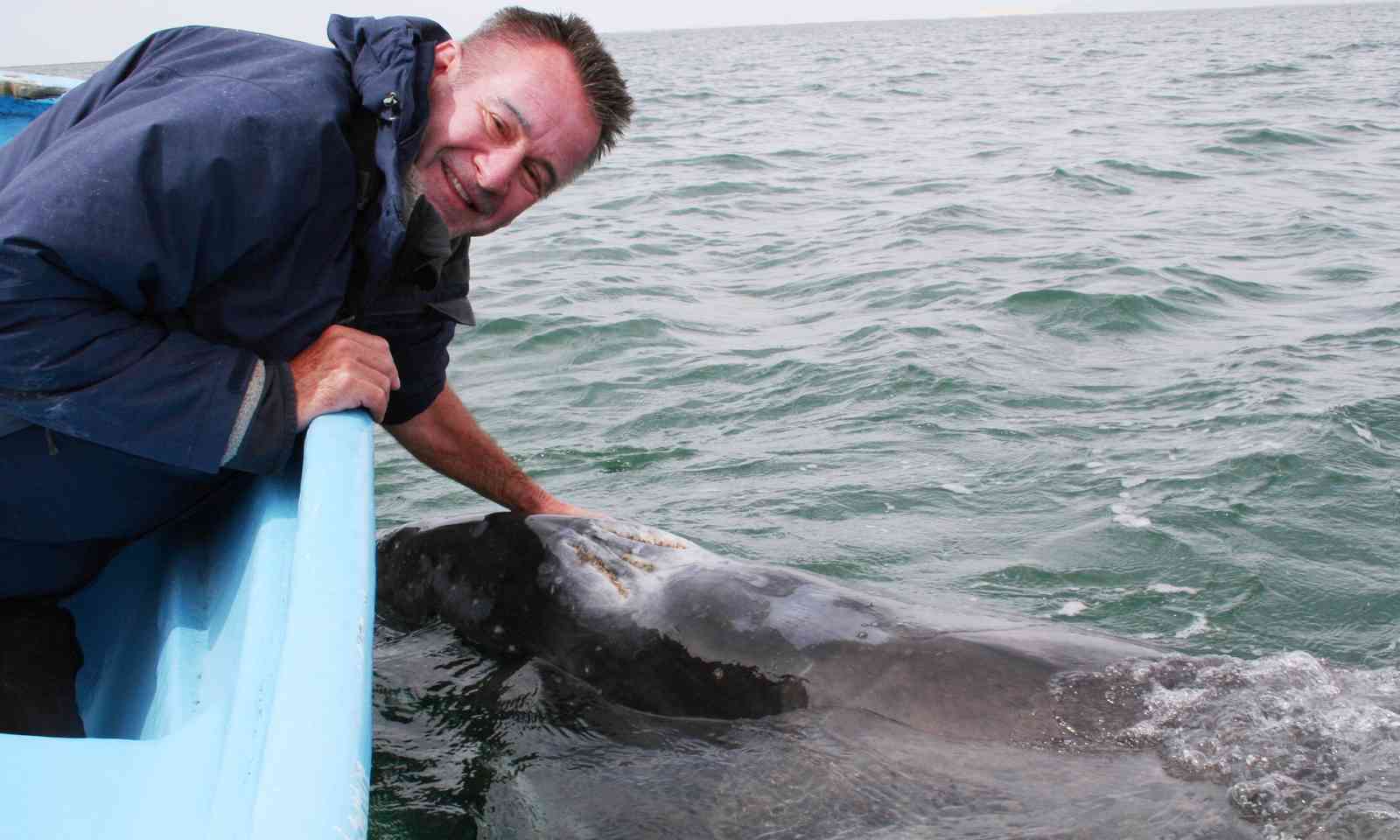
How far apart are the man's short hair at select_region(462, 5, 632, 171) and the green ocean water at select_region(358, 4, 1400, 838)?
179 centimetres

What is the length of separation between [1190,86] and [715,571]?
24.7 m

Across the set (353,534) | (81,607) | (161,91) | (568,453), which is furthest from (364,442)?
(568,453)

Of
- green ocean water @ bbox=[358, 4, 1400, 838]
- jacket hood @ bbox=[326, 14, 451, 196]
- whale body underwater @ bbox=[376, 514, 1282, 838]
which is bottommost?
green ocean water @ bbox=[358, 4, 1400, 838]

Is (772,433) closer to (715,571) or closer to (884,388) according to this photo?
(884,388)

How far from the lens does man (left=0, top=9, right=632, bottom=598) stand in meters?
2.59

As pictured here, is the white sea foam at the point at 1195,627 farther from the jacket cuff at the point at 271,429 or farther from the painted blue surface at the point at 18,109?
the painted blue surface at the point at 18,109

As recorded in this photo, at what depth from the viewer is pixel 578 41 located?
325cm

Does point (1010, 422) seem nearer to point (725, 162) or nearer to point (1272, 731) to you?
point (1272, 731)

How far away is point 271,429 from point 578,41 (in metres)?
1.19

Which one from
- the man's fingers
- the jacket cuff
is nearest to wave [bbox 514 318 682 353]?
the man's fingers

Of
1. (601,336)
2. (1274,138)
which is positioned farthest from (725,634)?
(1274,138)

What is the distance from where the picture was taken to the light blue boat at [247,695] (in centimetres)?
204

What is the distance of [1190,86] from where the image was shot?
25672 millimetres

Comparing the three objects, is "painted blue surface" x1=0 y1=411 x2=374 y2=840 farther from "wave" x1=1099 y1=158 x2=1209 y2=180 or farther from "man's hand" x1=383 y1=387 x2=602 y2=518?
"wave" x1=1099 y1=158 x2=1209 y2=180
